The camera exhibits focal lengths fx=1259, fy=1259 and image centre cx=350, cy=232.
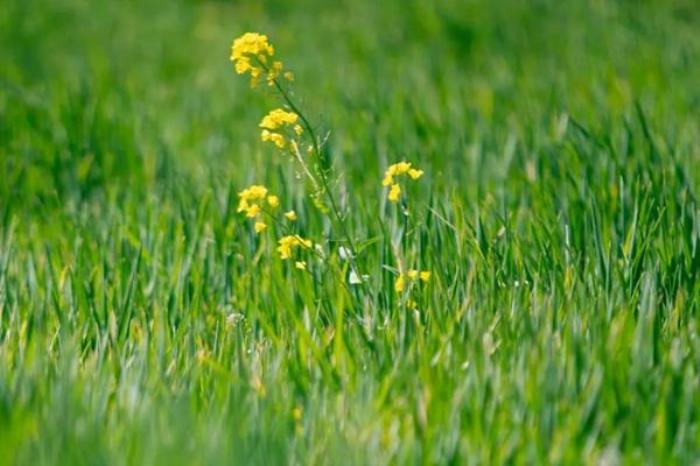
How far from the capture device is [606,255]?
2.91 metres

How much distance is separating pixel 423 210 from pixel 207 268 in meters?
0.63

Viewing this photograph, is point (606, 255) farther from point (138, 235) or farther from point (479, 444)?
point (138, 235)

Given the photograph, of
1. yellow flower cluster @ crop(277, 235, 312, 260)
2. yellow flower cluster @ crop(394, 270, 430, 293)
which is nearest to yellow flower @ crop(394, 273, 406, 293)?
yellow flower cluster @ crop(394, 270, 430, 293)

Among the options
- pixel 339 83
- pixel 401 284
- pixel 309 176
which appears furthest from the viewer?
pixel 339 83

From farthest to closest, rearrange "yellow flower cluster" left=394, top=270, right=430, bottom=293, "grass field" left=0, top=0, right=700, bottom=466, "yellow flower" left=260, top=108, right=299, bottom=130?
"yellow flower" left=260, top=108, right=299, bottom=130, "yellow flower cluster" left=394, top=270, right=430, bottom=293, "grass field" left=0, top=0, right=700, bottom=466

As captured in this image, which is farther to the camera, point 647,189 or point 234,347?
point 647,189

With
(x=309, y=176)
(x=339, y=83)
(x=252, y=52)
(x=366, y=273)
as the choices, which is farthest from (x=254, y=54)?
(x=339, y=83)

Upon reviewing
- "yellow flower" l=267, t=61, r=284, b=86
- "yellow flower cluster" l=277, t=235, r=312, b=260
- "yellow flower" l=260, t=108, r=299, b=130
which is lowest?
"yellow flower cluster" l=277, t=235, r=312, b=260

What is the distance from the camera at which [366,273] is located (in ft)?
9.87

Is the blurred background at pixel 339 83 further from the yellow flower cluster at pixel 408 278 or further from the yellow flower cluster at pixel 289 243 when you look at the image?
the yellow flower cluster at pixel 408 278

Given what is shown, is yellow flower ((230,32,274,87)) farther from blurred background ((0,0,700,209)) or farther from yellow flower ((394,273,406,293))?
yellow flower ((394,273,406,293))

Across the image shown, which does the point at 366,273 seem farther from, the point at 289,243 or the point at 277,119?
the point at 277,119

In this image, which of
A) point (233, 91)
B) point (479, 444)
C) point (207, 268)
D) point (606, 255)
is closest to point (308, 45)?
point (233, 91)

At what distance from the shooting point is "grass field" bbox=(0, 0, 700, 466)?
2.19m
